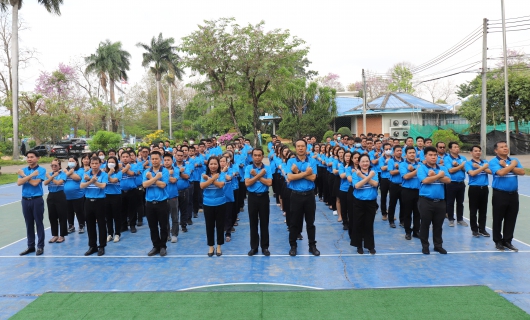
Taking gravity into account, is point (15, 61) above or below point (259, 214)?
above

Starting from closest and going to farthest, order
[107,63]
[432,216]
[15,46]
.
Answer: [432,216] < [15,46] < [107,63]


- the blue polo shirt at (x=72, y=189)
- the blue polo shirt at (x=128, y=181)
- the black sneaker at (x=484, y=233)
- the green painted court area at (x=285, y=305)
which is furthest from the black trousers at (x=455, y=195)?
the blue polo shirt at (x=72, y=189)

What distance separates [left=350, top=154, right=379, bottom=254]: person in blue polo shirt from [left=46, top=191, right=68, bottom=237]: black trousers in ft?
15.4

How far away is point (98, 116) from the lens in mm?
→ 34062

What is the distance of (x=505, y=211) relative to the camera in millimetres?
5988

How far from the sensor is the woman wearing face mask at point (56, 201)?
6570 millimetres

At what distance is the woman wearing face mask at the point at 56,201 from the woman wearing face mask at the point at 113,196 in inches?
28.2

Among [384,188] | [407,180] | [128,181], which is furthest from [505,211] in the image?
[128,181]

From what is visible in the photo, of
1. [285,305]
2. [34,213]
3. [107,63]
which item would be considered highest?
[107,63]

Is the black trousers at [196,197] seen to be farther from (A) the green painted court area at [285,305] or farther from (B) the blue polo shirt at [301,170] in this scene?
(A) the green painted court area at [285,305]

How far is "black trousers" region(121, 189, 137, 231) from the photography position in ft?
24.9

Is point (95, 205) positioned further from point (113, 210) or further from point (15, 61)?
point (15, 61)

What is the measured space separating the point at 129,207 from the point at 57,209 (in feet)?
4.13

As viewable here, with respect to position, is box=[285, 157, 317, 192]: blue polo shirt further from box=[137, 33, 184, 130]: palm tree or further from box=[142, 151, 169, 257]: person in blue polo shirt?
box=[137, 33, 184, 130]: palm tree
